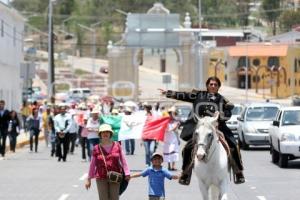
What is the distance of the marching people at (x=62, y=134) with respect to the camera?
3353 centimetres

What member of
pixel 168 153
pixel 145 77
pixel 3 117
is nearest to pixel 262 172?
pixel 168 153

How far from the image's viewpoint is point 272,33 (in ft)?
493

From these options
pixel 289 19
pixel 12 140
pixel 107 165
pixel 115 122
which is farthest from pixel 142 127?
pixel 289 19

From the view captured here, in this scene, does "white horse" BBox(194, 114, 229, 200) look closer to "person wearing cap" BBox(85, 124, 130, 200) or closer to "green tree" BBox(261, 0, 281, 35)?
"person wearing cap" BBox(85, 124, 130, 200)

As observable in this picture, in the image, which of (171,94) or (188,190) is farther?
(188,190)

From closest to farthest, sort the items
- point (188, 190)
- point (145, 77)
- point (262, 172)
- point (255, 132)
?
point (188, 190) → point (262, 172) → point (255, 132) → point (145, 77)

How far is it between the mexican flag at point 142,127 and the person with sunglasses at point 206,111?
12.7 metres

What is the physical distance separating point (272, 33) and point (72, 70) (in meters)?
29.1

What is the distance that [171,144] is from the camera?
29.7 meters

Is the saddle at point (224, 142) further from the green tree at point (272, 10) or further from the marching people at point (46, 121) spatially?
the green tree at point (272, 10)

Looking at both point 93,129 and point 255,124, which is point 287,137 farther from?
point 255,124

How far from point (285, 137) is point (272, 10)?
123m

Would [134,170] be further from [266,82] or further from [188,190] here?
[266,82]

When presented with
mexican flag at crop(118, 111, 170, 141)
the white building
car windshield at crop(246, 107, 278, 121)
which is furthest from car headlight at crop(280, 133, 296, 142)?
the white building
